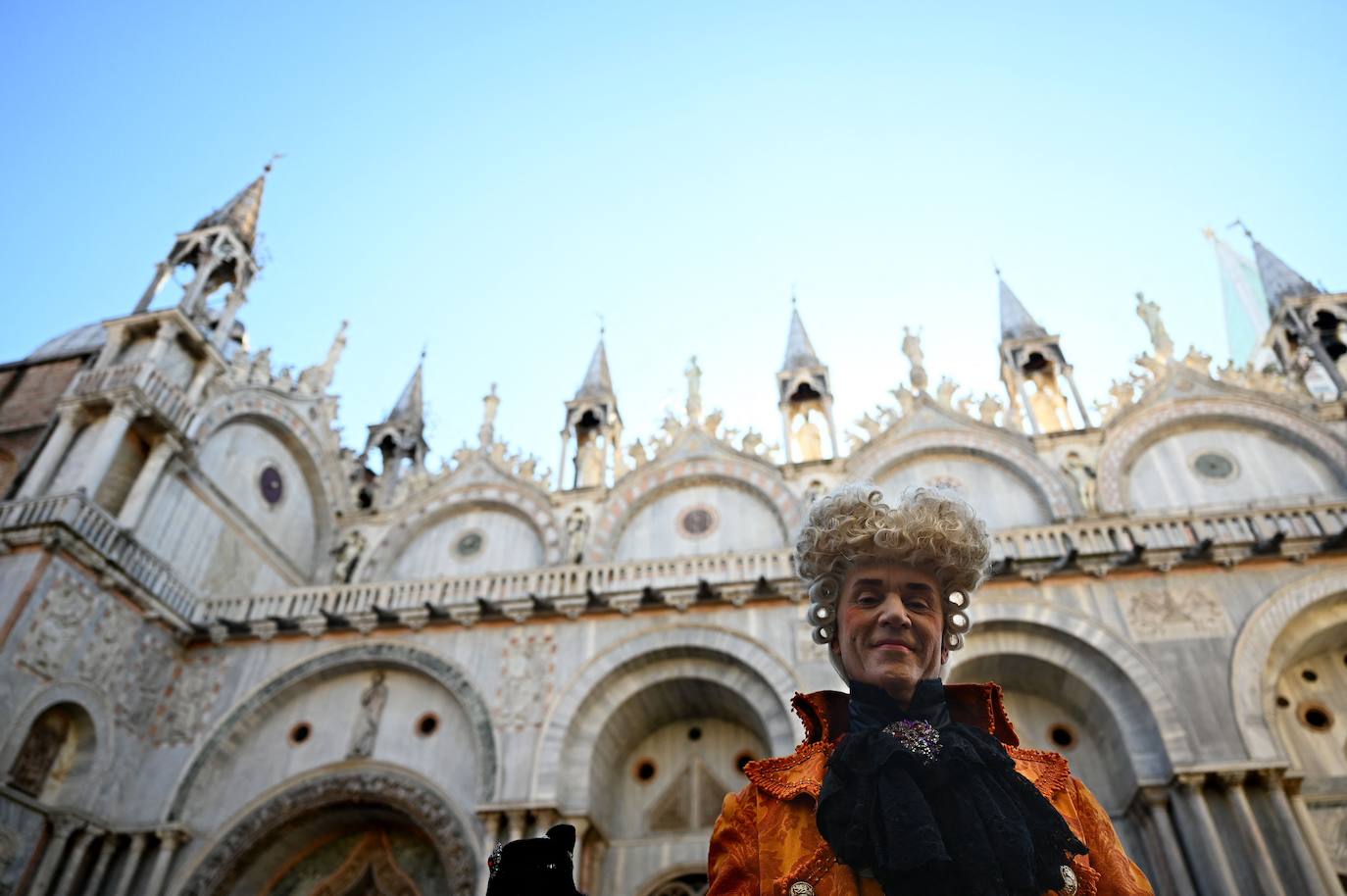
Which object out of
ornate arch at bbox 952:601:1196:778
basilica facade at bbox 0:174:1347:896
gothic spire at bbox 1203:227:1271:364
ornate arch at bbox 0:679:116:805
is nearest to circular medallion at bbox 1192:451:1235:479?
basilica facade at bbox 0:174:1347:896

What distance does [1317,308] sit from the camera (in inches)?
701

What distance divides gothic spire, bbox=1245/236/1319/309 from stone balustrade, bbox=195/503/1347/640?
8.05 metres

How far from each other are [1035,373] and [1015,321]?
1.41m

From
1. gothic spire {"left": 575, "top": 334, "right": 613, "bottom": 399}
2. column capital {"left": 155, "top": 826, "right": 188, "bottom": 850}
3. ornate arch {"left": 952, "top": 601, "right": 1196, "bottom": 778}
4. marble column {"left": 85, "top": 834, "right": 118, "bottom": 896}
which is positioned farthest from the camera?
gothic spire {"left": 575, "top": 334, "right": 613, "bottom": 399}

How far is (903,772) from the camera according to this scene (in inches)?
96.3

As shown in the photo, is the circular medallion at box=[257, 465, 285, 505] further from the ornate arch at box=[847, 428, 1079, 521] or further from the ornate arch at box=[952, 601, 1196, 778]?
the ornate arch at box=[952, 601, 1196, 778]

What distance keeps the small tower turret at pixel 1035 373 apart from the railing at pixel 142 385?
15.4 meters

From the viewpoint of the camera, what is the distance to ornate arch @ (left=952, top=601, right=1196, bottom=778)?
10539mm

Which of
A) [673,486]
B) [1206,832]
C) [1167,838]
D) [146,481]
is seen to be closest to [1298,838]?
[1206,832]

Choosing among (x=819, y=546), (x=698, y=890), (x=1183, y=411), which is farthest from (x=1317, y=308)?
(x=819, y=546)

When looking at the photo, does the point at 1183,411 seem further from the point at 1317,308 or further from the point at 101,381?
the point at 101,381

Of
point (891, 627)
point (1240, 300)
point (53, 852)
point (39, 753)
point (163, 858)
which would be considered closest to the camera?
point (891, 627)

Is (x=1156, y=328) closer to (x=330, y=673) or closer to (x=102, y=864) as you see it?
(x=330, y=673)

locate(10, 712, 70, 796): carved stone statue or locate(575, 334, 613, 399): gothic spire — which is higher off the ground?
locate(575, 334, 613, 399): gothic spire
